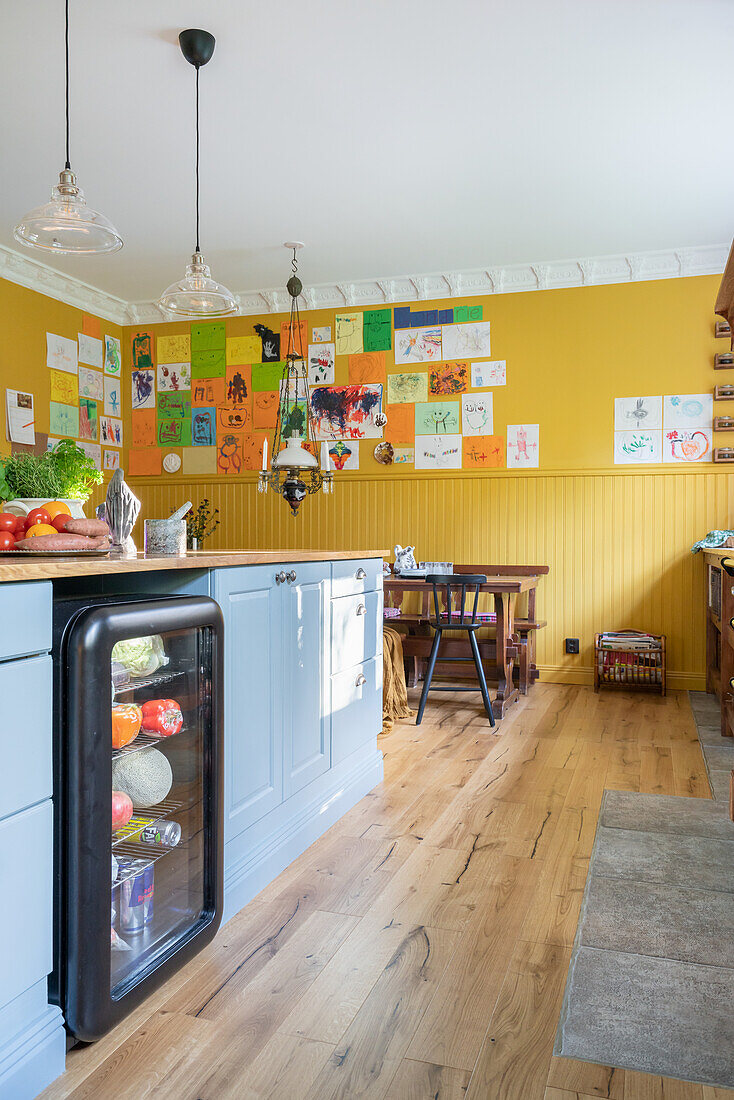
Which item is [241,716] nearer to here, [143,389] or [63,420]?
[63,420]

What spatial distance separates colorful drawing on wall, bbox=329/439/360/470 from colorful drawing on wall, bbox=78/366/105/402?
1894 millimetres

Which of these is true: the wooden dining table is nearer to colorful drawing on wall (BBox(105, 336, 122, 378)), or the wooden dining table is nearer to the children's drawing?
the children's drawing

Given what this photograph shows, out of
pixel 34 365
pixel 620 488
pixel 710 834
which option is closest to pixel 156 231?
pixel 34 365

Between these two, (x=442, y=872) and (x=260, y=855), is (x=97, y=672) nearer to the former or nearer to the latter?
(x=260, y=855)

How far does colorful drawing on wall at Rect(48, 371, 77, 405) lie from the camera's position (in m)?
5.86

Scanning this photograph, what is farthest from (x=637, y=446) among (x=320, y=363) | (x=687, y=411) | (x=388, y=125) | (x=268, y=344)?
(x=268, y=344)

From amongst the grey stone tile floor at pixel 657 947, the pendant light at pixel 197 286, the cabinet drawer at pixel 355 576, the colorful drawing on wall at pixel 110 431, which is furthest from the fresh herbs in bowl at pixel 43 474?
the colorful drawing on wall at pixel 110 431

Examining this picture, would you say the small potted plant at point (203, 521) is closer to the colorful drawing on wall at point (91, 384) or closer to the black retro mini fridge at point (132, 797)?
the colorful drawing on wall at point (91, 384)

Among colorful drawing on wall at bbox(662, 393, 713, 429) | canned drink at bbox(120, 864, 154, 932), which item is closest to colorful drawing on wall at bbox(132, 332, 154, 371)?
colorful drawing on wall at bbox(662, 393, 713, 429)

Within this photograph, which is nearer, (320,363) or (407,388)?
(407,388)

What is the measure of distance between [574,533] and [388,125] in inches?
115

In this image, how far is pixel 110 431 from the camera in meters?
6.53

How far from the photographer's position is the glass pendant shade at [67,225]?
2.42 m

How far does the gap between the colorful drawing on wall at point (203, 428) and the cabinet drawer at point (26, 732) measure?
17.4 ft
